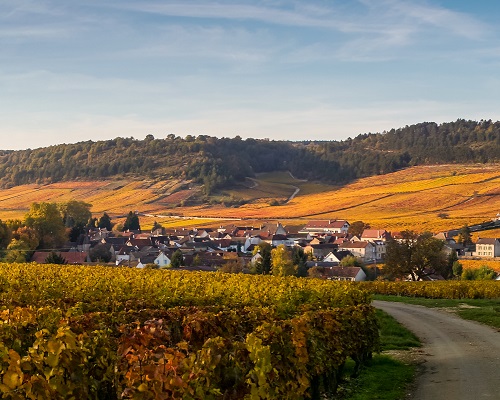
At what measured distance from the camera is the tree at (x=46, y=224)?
86.8m

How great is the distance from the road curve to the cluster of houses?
49.8m

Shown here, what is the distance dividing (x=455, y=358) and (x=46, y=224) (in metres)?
76.8

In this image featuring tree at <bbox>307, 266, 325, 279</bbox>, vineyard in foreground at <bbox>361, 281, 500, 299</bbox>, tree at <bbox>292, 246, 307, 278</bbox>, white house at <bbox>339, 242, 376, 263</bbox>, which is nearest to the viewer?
vineyard in foreground at <bbox>361, 281, 500, 299</bbox>

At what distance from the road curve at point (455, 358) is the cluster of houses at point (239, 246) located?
49801 mm

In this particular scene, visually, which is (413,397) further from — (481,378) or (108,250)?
(108,250)

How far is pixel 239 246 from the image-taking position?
414 ft

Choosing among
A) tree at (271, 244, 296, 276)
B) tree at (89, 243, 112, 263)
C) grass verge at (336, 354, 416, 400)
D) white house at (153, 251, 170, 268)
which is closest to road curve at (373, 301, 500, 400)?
grass verge at (336, 354, 416, 400)

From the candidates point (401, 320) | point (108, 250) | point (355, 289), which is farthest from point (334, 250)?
point (355, 289)

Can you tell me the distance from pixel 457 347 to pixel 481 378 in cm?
591

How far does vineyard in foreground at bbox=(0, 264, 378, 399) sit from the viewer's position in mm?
7793

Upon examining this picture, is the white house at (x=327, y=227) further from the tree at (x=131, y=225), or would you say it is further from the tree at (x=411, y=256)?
the tree at (x=411, y=256)

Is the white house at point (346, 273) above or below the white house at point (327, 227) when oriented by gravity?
below

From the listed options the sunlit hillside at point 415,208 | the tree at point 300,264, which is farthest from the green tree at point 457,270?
the sunlit hillside at point 415,208

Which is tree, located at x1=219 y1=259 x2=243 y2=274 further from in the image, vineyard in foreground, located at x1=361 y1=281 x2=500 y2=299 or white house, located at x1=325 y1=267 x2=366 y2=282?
vineyard in foreground, located at x1=361 y1=281 x2=500 y2=299
